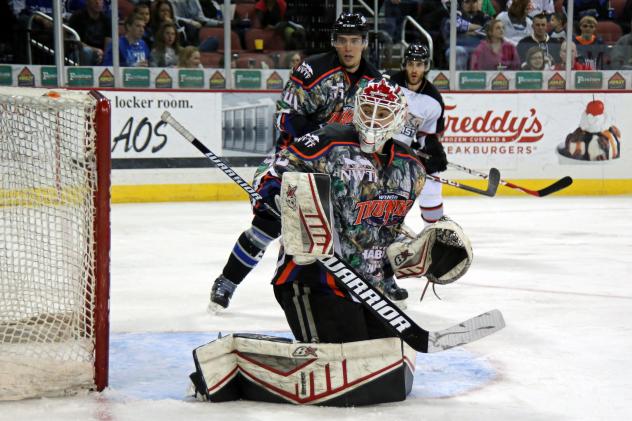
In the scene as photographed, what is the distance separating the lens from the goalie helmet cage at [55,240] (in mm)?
2596

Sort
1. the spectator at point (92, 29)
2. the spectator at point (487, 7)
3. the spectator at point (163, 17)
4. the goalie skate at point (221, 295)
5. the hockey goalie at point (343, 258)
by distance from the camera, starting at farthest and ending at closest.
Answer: the spectator at point (487, 7), the spectator at point (163, 17), the spectator at point (92, 29), the goalie skate at point (221, 295), the hockey goalie at point (343, 258)

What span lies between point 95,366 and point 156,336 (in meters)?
0.77

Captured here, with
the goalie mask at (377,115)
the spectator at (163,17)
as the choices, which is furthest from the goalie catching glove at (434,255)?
the spectator at (163,17)

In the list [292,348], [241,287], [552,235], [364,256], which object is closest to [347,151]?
[364,256]

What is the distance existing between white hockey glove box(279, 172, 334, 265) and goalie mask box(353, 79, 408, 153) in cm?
26

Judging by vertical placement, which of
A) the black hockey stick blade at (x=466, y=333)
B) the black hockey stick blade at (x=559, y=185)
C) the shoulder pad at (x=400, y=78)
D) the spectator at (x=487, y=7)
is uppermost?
the spectator at (x=487, y=7)

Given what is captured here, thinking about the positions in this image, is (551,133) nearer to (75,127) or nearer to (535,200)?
(535,200)

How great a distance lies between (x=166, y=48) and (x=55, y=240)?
531 cm

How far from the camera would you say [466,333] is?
8.68ft

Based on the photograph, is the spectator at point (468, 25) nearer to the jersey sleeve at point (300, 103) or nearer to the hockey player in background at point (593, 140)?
the hockey player in background at point (593, 140)

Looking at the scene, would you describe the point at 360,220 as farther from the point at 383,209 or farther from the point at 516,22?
the point at 516,22

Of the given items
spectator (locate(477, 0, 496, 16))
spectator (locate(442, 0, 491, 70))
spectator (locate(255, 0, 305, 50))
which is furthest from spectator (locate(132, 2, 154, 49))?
spectator (locate(477, 0, 496, 16))

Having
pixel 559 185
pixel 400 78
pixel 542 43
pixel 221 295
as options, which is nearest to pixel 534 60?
pixel 542 43

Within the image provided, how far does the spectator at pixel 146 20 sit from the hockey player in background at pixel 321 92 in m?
4.31
